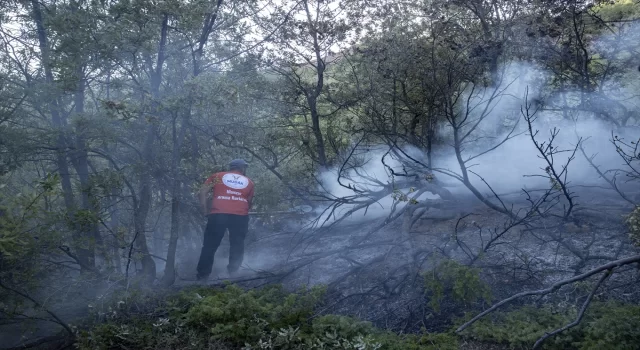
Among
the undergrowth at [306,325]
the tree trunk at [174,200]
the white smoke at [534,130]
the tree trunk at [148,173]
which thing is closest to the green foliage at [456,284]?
the undergrowth at [306,325]

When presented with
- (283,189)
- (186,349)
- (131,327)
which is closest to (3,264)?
(131,327)

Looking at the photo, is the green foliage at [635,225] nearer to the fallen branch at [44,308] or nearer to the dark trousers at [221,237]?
the dark trousers at [221,237]

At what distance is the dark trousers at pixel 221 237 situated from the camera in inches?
293

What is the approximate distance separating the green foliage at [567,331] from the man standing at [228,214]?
373 centimetres

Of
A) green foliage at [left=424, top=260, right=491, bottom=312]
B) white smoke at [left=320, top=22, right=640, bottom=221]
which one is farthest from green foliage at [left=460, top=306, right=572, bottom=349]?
white smoke at [left=320, top=22, right=640, bottom=221]

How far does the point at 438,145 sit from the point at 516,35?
→ 2.10 metres

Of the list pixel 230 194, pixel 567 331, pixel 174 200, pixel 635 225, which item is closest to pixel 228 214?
pixel 230 194

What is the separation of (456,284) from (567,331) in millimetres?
993

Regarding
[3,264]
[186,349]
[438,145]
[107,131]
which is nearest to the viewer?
[186,349]

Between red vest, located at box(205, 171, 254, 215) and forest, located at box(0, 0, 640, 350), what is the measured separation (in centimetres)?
31

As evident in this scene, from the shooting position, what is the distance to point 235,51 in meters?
8.45

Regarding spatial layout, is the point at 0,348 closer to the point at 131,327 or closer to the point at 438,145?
the point at 131,327

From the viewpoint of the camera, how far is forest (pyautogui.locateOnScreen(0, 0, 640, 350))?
5246 millimetres

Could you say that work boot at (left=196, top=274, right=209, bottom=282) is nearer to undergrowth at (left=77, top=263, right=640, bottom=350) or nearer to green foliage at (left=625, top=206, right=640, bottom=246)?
undergrowth at (left=77, top=263, right=640, bottom=350)
